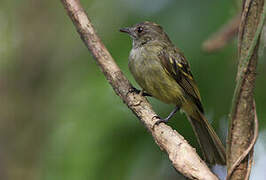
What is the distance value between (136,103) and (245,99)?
935 millimetres

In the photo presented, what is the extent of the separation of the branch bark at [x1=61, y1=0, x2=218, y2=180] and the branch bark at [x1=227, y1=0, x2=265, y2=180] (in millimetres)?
240

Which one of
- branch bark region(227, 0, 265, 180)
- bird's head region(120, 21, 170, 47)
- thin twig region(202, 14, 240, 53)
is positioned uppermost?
bird's head region(120, 21, 170, 47)

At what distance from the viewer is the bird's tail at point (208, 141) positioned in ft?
10.4

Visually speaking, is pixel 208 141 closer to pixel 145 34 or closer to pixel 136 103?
pixel 136 103

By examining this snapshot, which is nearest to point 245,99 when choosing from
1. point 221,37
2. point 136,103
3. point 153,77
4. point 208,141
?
point 136,103

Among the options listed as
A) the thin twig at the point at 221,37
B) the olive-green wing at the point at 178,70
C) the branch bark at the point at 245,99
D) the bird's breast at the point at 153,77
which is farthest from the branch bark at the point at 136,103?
the olive-green wing at the point at 178,70

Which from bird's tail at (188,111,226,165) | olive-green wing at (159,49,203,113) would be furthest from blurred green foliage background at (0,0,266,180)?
olive-green wing at (159,49,203,113)

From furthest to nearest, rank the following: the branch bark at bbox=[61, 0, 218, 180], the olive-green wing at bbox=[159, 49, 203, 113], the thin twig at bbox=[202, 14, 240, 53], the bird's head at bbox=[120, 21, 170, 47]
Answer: the bird's head at bbox=[120, 21, 170, 47] → the olive-green wing at bbox=[159, 49, 203, 113] → the thin twig at bbox=[202, 14, 240, 53] → the branch bark at bbox=[61, 0, 218, 180]

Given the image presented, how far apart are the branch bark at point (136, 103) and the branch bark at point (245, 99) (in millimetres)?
240

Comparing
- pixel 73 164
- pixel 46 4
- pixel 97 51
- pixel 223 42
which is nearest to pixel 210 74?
pixel 223 42

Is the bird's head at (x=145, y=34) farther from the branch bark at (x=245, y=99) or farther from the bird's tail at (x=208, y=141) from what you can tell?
the branch bark at (x=245, y=99)

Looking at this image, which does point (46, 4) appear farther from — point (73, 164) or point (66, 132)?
point (73, 164)

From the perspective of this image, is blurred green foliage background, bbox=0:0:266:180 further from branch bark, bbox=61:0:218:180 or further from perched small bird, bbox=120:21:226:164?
branch bark, bbox=61:0:218:180

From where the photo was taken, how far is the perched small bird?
385 cm
